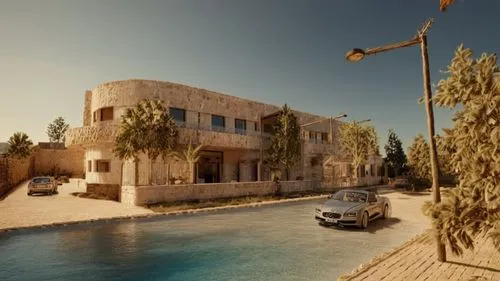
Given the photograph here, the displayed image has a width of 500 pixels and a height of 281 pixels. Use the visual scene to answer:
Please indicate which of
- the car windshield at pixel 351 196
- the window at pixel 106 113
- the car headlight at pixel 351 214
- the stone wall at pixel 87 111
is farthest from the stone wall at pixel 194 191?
the stone wall at pixel 87 111

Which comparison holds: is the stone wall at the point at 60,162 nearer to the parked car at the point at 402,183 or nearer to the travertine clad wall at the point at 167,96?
the travertine clad wall at the point at 167,96

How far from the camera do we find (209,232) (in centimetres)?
1438

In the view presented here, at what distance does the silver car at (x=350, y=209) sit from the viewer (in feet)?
44.7

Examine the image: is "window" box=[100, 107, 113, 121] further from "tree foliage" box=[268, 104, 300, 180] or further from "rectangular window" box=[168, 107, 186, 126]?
"tree foliage" box=[268, 104, 300, 180]

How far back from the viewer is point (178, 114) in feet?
94.4

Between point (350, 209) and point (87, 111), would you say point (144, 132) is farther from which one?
point (87, 111)

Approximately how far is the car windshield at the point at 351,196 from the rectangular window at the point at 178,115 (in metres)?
17.5

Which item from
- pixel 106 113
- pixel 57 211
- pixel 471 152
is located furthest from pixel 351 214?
pixel 106 113

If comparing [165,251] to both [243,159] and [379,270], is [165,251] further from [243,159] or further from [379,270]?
[243,159]

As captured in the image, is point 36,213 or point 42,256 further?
point 36,213

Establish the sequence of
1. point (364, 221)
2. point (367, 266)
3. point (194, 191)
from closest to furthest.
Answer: point (367, 266)
point (364, 221)
point (194, 191)

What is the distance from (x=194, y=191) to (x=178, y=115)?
847cm

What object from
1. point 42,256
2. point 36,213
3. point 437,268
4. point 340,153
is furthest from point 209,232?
point 340,153

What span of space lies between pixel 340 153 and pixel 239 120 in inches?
787
